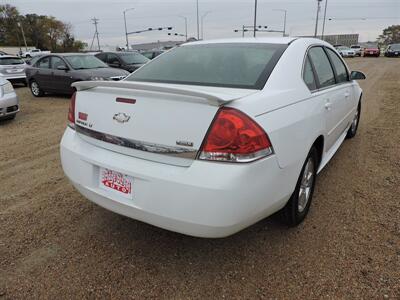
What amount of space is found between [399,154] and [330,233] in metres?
2.65

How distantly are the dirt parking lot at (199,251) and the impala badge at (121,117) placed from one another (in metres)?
1.06

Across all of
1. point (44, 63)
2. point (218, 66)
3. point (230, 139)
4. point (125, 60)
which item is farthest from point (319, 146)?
point (125, 60)

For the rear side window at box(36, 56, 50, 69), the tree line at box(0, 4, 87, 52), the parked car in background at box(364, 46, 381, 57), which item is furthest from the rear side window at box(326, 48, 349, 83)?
the tree line at box(0, 4, 87, 52)

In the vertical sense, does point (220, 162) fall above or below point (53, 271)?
above

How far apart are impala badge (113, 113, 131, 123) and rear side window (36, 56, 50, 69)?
969 cm

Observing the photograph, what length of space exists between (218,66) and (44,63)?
9.91 m

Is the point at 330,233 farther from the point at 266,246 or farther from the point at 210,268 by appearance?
the point at 210,268

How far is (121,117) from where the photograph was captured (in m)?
2.28

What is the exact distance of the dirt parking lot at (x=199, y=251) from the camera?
221 centimetres

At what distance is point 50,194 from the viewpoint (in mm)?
3549

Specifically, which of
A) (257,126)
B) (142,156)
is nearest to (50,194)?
(142,156)

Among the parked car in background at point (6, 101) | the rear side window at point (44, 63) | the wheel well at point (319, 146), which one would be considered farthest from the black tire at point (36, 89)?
the wheel well at point (319, 146)

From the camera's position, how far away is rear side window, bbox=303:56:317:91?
2846 millimetres

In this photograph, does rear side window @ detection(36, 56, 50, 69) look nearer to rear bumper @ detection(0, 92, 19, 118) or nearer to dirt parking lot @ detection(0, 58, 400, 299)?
rear bumper @ detection(0, 92, 19, 118)
